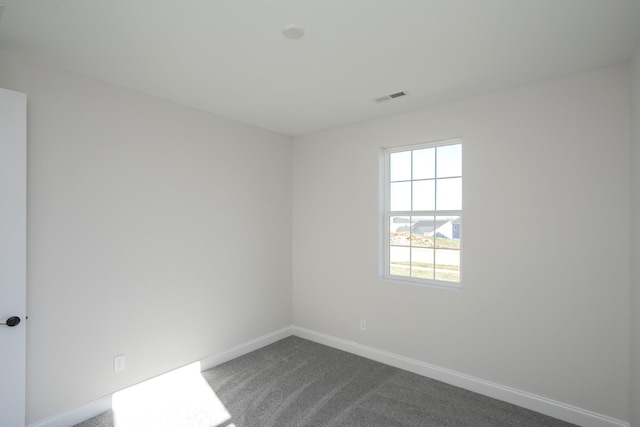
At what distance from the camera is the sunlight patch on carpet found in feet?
8.31

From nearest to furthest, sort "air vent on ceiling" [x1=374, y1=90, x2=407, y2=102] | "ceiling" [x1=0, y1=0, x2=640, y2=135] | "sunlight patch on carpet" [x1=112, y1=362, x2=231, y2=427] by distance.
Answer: "ceiling" [x1=0, y1=0, x2=640, y2=135] → "sunlight patch on carpet" [x1=112, y1=362, x2=231, y2=427] → "air vent on ceiling" [x1=374, y1=90, x2=407, y2=102]

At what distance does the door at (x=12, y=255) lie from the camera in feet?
6.98

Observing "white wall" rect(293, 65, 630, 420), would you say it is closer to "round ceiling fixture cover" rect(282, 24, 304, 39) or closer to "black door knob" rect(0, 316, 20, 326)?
"round ceiling fixture cover" rect(282, 24, 304, 39)

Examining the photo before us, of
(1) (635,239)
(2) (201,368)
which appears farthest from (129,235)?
(1) (635,239)

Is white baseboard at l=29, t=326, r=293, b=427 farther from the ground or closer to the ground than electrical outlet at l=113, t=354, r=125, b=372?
closer to the ground

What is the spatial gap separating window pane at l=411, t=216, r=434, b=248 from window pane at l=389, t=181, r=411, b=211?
18 cm

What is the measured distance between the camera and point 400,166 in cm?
368

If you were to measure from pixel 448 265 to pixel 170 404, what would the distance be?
9.15ft

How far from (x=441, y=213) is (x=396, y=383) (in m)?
1.69

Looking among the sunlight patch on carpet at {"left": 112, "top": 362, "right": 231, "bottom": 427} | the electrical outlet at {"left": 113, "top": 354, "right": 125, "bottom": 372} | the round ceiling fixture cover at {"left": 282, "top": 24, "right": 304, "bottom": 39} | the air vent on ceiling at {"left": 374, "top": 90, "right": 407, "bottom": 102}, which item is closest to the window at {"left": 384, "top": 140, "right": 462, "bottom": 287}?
the air vent on ceiling at {"left": 374, "top": 90, "right": 407, "bottom": 102}

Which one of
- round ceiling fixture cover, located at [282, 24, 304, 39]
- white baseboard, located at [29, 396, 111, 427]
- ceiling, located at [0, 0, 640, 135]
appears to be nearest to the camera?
ceiling, located at [0, 0, 640, 135]

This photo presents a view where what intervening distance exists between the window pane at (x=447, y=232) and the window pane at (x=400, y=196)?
0.39 meters

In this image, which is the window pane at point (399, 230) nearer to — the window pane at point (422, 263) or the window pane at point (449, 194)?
the window pane at point (422, 263)

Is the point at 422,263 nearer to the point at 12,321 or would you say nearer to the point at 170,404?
the point at 170,404
